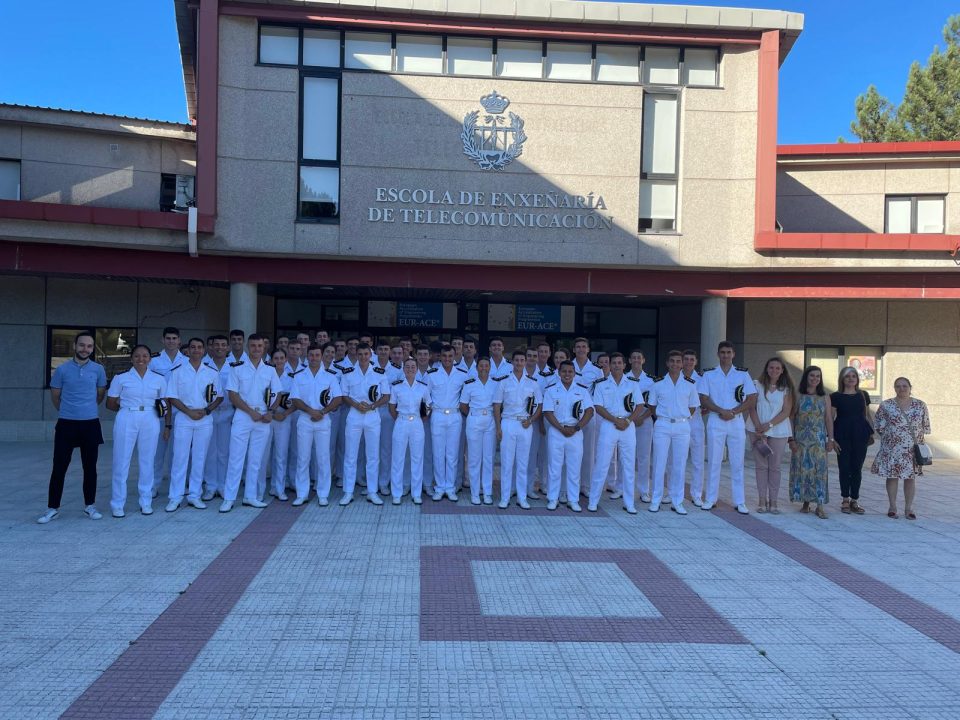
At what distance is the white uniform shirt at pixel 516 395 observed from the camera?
7.70m

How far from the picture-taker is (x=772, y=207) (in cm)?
1158

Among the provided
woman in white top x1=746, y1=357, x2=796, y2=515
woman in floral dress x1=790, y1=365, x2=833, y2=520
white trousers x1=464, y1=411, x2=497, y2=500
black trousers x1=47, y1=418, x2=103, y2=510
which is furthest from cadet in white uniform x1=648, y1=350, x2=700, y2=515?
black trousers x1=47, y1=418, x2=103, y2=510

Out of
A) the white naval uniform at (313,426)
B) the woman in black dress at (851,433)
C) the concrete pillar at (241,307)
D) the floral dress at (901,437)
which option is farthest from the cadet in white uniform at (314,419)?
the floral dress at (901,437)

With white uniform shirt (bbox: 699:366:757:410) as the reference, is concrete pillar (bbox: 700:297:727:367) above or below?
above

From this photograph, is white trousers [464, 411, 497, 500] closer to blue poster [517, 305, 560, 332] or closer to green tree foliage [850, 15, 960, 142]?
blue poster [517, 305, 560, 332]

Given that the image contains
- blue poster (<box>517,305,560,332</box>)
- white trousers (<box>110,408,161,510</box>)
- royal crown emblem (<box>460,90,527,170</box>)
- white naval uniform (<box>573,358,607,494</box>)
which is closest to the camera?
white trousers (<box>110,408,161,510</box>)

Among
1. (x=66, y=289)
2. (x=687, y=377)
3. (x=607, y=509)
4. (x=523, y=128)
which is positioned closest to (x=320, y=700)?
(x=607, y=509)

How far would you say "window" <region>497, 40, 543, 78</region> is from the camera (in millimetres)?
11602

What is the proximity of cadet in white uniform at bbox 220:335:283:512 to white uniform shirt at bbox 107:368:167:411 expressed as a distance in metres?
0.73

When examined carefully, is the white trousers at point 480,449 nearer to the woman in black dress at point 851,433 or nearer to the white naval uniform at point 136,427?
the white naval uniform at point 136,427

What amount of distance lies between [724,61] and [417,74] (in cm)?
530

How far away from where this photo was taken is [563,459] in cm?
781

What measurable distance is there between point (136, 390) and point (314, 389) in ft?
5.88

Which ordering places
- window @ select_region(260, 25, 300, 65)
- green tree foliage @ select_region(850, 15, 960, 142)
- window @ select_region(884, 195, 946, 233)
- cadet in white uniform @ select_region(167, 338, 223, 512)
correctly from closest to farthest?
cadet in white uniform @ select_region(167, 338, 223, 512)
window @ select_region(260, 25, 300, 65)
window @ select_region(884, 195, 946, 233)
green tree foliage @ select_region(850, 15, 960, 142)
